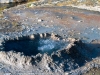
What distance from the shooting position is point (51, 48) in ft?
44.4

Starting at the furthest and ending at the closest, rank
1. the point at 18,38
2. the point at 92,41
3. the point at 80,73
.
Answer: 1. the point at 92,41
2. the point at 18,38
3. the point at 80,73

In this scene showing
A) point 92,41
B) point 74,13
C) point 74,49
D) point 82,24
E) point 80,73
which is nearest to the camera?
point 80,73

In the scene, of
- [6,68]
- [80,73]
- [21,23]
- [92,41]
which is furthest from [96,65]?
[21,23]

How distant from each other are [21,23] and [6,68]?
706 centimetres

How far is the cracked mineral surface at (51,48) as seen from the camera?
12281mm

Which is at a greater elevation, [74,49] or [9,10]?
[74,49]

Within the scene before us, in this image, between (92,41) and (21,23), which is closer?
(92,41)

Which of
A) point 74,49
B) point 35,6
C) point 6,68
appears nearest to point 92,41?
point 74,49

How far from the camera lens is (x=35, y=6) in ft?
78.1

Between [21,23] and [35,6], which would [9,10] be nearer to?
[35,6]

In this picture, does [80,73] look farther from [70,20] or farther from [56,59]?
[70,20]

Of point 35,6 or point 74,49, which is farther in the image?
point 35,6

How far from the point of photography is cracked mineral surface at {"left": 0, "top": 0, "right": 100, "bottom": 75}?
1228cm

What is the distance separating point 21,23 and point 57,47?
631cm
